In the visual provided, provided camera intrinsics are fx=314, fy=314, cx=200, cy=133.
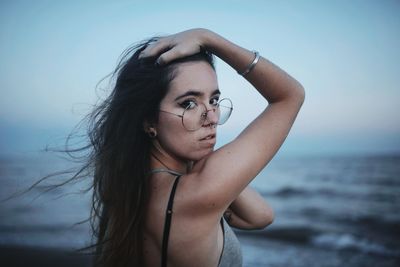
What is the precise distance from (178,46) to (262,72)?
425 mm

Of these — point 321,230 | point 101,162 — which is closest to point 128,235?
point 101,162

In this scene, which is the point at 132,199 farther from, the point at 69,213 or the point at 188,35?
the point at 69,213

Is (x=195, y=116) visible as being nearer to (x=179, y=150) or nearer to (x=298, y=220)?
(x=179, y=150)

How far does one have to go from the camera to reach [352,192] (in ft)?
54.6

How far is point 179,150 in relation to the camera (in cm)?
165

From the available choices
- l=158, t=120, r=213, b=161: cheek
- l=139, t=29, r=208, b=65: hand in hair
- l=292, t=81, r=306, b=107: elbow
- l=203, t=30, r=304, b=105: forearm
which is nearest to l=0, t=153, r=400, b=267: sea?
l=158, t=120, r=213, b=161: cheek

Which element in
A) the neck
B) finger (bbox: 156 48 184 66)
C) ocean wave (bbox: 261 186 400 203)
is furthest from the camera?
ocean wave (bbox: 261 186 400 203)

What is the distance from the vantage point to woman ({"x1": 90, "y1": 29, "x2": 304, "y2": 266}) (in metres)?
1.36

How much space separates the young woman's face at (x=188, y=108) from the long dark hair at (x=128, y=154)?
44mm

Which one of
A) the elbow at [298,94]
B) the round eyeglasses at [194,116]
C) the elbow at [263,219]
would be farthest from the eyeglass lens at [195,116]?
the elbow at [263,219]

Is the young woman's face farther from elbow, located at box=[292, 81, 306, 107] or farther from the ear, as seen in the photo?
elbow, located at box=[292, 81, 306, 107]

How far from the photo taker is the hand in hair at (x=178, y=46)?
1.47 metres

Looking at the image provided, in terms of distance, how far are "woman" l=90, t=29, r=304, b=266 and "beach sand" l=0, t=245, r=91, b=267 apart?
5816mm

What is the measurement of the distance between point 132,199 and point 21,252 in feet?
23.7
